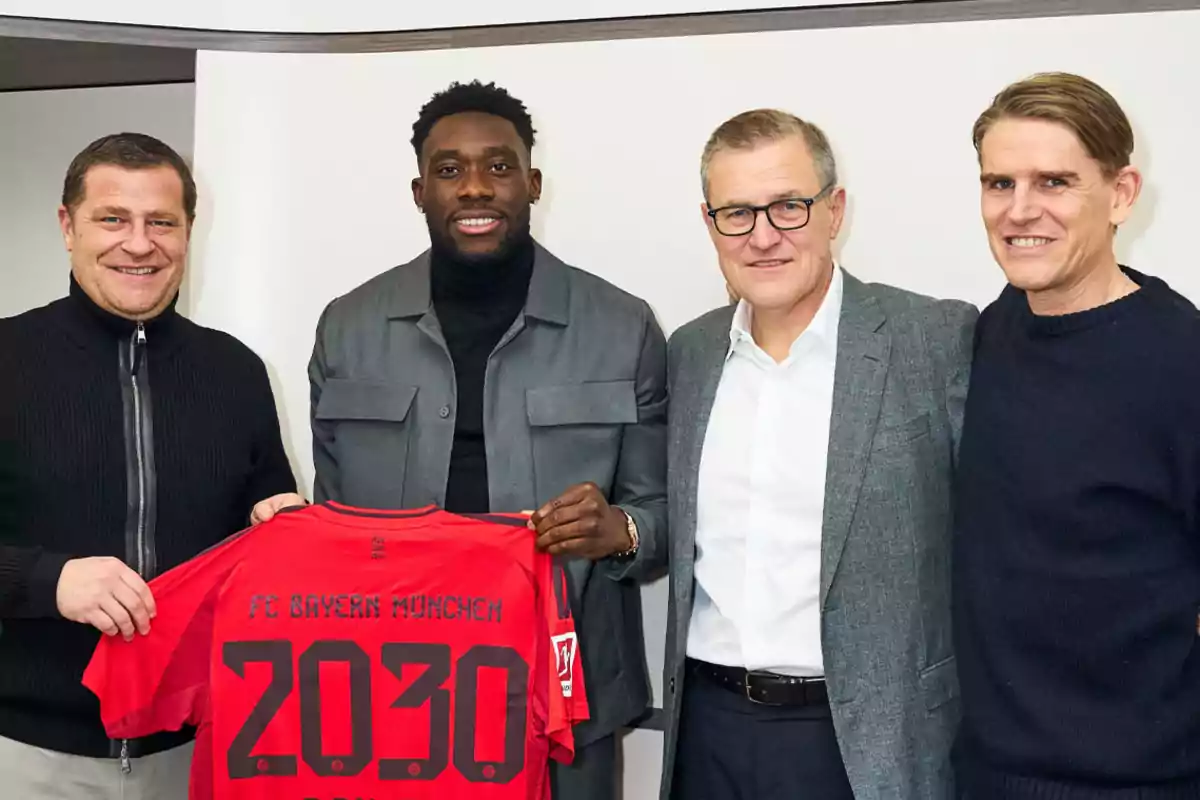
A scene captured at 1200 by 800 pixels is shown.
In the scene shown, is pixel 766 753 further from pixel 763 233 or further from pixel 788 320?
pixel 763 233

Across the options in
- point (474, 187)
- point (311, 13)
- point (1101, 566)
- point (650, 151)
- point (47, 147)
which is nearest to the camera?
point (1101, 566)

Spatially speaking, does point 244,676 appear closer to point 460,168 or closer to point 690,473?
point 690,473

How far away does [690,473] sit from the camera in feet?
5.09

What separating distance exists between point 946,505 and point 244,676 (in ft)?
3.64

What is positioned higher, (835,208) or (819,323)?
(835,208)

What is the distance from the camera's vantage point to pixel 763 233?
4.78 feet

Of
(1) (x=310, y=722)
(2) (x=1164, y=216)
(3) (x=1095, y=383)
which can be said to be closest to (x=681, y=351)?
(3) (x=1095, y=383)

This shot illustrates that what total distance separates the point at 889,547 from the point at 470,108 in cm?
102

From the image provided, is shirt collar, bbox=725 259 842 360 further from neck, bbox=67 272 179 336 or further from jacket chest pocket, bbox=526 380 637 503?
neck, bbox=67 272 179 336

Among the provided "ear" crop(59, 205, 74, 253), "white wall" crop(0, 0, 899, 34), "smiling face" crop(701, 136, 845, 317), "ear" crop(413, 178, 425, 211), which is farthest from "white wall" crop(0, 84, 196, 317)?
"smiling face" crop(701, 136, 845, 317)

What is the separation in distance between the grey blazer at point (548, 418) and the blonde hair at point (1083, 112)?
74 centimetres

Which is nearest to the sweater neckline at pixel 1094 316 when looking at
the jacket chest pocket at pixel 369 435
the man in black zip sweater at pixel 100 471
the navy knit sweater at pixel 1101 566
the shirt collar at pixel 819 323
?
the navy knit sweater at pixel 1101 566

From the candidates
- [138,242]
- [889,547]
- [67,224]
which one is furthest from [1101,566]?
[67,224]

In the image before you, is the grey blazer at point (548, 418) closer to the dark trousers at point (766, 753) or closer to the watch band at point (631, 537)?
the watch band at point (631, 537)
